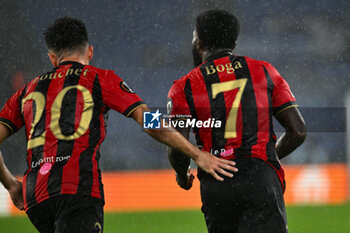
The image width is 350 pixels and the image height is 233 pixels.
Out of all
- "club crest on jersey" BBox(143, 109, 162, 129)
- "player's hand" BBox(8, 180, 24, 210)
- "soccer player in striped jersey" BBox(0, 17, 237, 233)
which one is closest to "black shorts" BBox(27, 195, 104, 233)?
"soccer player in striped jersey" BBox(0, 17, 237, 233)

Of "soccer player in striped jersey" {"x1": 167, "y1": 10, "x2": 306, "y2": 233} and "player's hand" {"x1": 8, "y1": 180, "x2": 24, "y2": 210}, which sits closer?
"soccer player in striped jersey" {"x1": 167, "y1": 10, "x2": 306, "y2": 233}

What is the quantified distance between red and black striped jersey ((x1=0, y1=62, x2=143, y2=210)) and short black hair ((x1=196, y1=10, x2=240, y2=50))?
0.51 meters

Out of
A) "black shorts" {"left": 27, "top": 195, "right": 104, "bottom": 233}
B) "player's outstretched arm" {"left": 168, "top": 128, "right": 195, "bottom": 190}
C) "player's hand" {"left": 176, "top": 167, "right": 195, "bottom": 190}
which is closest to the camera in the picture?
"black shorts" {"left": 27, "top": 195, "right": 104, "bottom": 233}

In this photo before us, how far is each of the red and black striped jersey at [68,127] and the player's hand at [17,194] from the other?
15 centimetres

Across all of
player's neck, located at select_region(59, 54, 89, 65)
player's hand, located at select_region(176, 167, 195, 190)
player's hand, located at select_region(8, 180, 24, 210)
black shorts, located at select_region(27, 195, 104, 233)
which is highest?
player's neck, located at select_region(59, 54, 89, 65)

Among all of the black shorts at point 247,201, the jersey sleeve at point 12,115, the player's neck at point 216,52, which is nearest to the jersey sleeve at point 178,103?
the player's neck at point 216,52

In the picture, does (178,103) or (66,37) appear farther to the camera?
(66,37)

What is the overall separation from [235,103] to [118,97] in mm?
561

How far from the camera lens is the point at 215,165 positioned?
2.48m

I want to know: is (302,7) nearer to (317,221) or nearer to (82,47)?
(317,221)

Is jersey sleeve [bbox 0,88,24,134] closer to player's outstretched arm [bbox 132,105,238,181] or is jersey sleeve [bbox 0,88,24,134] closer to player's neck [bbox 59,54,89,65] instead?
player's neck [bbox 59,54,89,65]

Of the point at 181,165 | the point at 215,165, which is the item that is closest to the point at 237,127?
the point at 215,165

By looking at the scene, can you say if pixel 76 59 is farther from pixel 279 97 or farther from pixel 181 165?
pixel 279 97

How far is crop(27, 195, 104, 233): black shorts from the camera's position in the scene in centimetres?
239
